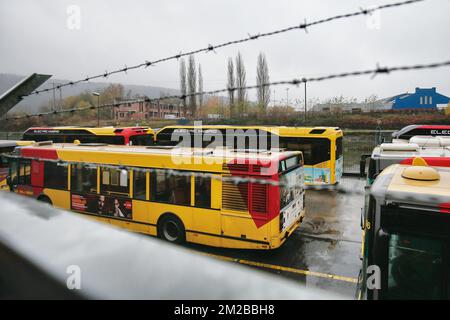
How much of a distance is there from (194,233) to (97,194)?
2.98m

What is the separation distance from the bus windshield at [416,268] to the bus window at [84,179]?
7776 millimetres

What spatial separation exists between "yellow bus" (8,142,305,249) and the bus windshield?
353cm

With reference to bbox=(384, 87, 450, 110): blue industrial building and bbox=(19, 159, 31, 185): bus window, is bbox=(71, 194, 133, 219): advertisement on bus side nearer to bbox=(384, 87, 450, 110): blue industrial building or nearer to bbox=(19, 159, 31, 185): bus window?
bbox=(19, 159, 31, 185): bus window

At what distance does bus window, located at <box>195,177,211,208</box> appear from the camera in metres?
8.11

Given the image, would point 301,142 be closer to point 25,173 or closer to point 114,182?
point 114,182

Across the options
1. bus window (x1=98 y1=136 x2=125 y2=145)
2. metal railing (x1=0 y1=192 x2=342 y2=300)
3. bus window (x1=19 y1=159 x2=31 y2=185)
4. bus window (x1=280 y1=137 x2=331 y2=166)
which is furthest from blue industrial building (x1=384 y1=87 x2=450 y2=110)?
metal railing (x1=0 y1=192 x2=342 y2=300)

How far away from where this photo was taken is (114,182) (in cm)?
919

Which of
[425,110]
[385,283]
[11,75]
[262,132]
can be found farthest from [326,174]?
[425,110]

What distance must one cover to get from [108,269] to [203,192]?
7.51 metres

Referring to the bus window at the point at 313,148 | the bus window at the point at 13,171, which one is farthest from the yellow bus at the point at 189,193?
the bus window at the point at 313,148

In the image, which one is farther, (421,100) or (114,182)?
(421,100)

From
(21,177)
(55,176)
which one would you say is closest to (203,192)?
(55,176)

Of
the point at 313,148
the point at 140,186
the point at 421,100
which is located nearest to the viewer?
the point at 140,186
